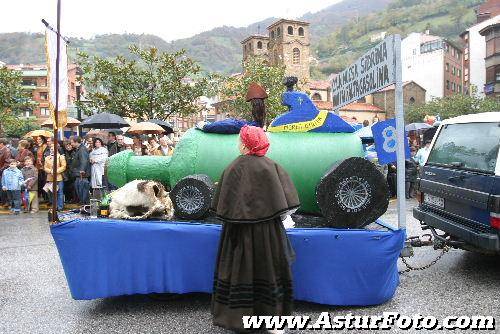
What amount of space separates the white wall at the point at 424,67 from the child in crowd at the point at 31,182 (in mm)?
63794

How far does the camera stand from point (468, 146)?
5695 mm

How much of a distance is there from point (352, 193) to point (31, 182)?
30.9ft

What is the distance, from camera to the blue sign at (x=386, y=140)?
206 inches

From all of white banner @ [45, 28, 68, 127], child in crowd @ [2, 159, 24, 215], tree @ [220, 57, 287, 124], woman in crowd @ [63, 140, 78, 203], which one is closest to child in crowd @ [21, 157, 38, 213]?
child in crowd @ [2, 159, 24, 215]

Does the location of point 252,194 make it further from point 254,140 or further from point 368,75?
point 368,75

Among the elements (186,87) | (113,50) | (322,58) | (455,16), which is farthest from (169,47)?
(186,87)

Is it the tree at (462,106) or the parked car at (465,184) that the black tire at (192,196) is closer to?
the parked car at (465,184)

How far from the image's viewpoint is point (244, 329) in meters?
3.78

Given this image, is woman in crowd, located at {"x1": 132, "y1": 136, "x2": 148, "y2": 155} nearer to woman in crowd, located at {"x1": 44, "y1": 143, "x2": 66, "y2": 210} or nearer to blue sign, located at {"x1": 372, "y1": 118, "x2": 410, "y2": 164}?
woman in crowd, located at {"x1": 44, "y1": 143, "x2": 66, "y2": 210}

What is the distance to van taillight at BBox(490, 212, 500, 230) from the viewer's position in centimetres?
486

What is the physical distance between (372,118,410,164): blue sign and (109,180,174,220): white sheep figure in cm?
228

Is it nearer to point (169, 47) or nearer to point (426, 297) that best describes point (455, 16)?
point (169, 47)

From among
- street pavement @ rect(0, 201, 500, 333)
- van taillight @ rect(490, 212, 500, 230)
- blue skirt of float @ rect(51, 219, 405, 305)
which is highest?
van taillight @ rect(490, 212, 500, 230)

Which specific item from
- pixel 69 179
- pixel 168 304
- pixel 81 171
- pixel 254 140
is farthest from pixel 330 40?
pixel 254 140
